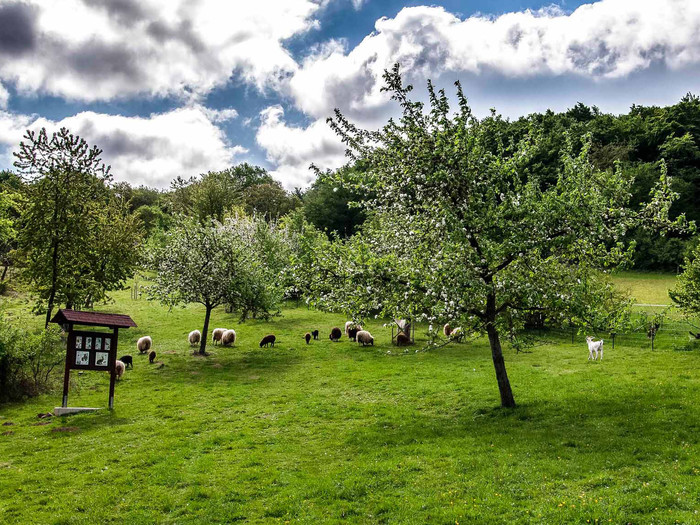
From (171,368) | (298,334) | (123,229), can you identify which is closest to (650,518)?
(171,368)

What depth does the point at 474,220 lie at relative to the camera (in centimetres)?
1638

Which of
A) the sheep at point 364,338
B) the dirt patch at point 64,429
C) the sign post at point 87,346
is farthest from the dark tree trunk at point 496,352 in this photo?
the sheep at point 364,338

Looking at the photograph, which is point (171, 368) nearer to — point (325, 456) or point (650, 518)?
point (325, 456)

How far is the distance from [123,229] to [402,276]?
35.2m

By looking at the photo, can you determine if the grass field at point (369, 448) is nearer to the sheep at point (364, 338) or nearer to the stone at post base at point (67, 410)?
the stone at post base at point (67, 410)

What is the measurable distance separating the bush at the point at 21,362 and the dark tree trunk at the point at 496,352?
2133 cm

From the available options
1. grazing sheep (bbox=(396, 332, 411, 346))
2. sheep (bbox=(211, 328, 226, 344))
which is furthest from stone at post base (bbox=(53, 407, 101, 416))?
grazing sheep (bbox=(396, 332, 411, 346))

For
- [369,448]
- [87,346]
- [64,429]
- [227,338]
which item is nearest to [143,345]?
[227,338]

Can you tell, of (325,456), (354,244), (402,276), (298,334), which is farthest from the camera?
(298,334)

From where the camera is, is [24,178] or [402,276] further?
[24,178]

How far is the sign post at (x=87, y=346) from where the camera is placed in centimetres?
2050

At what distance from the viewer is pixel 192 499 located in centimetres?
1265

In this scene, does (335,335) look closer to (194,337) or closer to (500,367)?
(194,337)

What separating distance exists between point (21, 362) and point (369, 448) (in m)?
18.2
